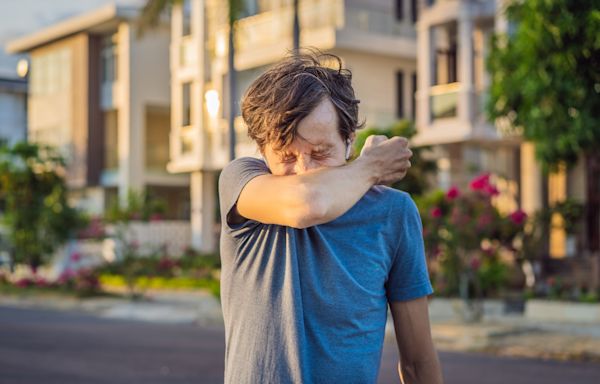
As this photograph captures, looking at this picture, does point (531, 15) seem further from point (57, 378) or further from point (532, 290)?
point (57, 378)

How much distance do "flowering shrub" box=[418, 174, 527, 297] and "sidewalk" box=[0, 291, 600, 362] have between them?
0.84m

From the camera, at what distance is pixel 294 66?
8.34 feet

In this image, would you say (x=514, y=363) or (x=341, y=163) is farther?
(x=514, y=363)

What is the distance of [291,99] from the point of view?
243 cm

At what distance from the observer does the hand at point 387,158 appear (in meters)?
2.53

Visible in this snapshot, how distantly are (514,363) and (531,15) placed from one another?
17.8 feet

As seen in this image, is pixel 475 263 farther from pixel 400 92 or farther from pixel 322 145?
pixel 322 145

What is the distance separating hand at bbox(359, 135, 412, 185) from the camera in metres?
2.53

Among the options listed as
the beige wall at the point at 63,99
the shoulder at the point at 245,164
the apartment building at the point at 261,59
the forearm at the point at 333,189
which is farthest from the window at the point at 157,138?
the forearm at the point at 333,189

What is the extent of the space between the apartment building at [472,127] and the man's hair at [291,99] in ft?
68.2

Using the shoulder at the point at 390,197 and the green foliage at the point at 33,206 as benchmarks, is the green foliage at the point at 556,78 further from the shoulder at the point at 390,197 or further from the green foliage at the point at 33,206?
the green foliage at the point at 33,206

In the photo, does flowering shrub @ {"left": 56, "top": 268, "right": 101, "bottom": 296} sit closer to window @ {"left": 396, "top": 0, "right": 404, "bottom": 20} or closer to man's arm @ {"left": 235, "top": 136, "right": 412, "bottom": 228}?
window @ {"left": 396, "top": 0, "right": 404, "bottom": 20}

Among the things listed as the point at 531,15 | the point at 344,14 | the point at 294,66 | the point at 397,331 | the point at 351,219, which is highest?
the point at 344,14

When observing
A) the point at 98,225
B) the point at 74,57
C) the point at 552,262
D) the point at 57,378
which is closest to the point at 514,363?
the point at 57,378
